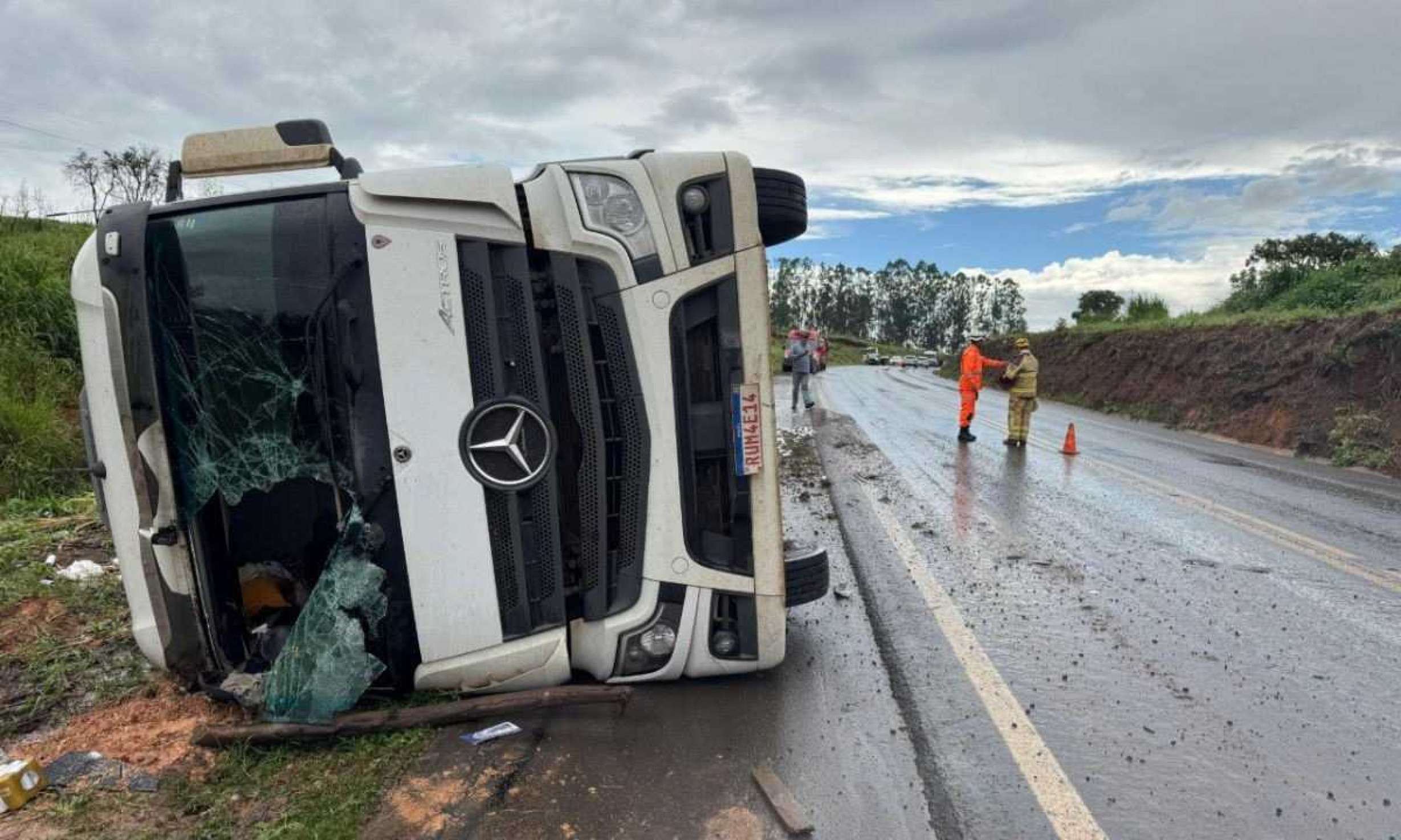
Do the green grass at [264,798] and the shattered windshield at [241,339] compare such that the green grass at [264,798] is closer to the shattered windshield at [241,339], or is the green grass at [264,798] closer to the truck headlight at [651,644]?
the truck headlight at [651,644]

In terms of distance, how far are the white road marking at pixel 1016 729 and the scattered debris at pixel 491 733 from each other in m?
1.74

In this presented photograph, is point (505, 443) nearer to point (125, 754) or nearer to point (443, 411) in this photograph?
point (443, 411)

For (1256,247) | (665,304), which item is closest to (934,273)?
(1256,247)

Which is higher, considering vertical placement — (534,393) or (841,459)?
(534,393)

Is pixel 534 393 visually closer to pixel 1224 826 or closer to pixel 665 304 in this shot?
pixel 665 304

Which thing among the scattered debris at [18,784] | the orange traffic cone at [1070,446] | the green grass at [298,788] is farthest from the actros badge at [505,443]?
the orange traffic cone at [1070,446]

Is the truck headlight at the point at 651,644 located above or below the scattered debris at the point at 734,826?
above

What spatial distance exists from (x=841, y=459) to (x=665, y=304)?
21.3 ft

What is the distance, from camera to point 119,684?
3.33 metres

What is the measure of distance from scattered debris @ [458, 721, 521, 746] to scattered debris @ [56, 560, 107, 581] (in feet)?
10.2

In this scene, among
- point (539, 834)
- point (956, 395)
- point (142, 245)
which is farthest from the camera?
→ point (956, 395)

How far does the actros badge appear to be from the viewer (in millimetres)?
2742

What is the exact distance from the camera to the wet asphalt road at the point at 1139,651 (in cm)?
246

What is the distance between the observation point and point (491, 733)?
2.84m
